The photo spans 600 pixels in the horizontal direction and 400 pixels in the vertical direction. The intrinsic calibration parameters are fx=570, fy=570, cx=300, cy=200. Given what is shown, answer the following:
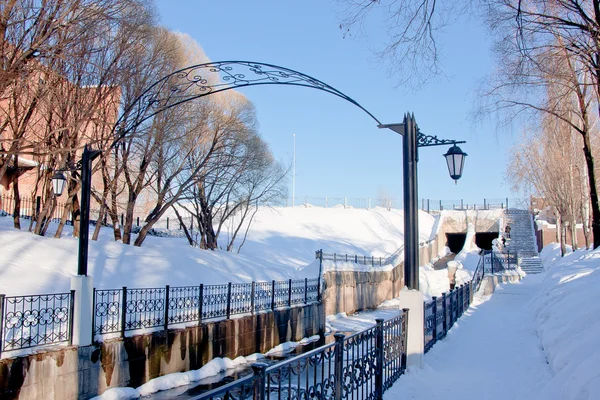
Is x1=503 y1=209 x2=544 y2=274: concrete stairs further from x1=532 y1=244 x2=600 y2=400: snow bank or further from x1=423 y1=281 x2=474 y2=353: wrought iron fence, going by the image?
x1=532 y1=244 x2=600 y2=400: snow bank

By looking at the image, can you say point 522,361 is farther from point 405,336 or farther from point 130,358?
point 130,358

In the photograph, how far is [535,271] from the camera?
3578cm

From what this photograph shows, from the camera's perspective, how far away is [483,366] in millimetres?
9305

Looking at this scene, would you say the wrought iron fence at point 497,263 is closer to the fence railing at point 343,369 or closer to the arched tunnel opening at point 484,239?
the fence railing at point 343,369

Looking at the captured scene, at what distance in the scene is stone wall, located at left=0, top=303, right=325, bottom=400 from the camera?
9.42m

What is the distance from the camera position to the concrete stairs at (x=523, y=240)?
38250 millimetres

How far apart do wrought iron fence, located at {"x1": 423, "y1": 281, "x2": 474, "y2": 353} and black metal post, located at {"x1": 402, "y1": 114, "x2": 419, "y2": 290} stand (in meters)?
1.43

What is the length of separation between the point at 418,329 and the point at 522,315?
9.34 m

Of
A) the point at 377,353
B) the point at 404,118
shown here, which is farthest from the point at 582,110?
the point at 377,353

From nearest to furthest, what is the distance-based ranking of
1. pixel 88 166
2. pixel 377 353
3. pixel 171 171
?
pixel 377 353
pixel 88 166
pixel 171 171

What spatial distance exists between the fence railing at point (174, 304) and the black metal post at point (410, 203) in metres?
6.08

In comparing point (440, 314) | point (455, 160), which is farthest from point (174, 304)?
point (455, 160)

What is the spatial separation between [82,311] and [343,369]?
21.4 feet

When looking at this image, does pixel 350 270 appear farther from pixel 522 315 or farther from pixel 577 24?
pixel 577 24
